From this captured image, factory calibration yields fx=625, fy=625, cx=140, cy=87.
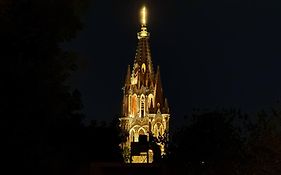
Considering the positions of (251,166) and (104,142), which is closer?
(251,166)

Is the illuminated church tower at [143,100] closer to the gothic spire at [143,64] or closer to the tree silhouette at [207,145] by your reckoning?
the gothic spire at [143,64]

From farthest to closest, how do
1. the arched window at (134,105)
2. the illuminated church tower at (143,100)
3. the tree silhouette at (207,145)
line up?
the arched window at (134,105) < the illuminated church tower at (143,100) < the tree silhouette at (207,145)

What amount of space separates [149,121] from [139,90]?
4962 millimetres

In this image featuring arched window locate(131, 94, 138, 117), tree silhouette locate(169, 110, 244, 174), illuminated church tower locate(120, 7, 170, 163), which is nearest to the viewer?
tree silhouette locate(169, 110, 244, 174)

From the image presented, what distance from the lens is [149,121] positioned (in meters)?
86.2

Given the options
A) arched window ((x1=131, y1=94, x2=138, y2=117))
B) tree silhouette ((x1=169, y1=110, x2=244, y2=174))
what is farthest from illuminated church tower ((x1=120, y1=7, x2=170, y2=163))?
tree silhouette ((x1=169, y1=110, x2=244, y2=174))

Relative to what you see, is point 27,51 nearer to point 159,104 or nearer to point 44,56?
point 44,56

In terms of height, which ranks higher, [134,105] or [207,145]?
[134,105]

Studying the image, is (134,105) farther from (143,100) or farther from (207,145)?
(207,145)

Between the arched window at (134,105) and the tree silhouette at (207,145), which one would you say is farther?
the arched window at (134,105)

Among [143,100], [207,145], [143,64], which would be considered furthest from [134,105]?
[207,145]

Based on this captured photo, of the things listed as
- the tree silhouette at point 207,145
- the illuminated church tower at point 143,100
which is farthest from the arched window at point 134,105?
the tree silhouette at point 207,145

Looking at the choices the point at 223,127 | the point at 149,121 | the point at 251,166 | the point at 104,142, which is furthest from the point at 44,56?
the point at 149,121

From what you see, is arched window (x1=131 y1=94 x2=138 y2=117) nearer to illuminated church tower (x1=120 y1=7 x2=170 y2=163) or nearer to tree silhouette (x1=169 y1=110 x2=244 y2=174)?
illuminated church tower (x1=120 y1=7 x2=170 y2=163)
